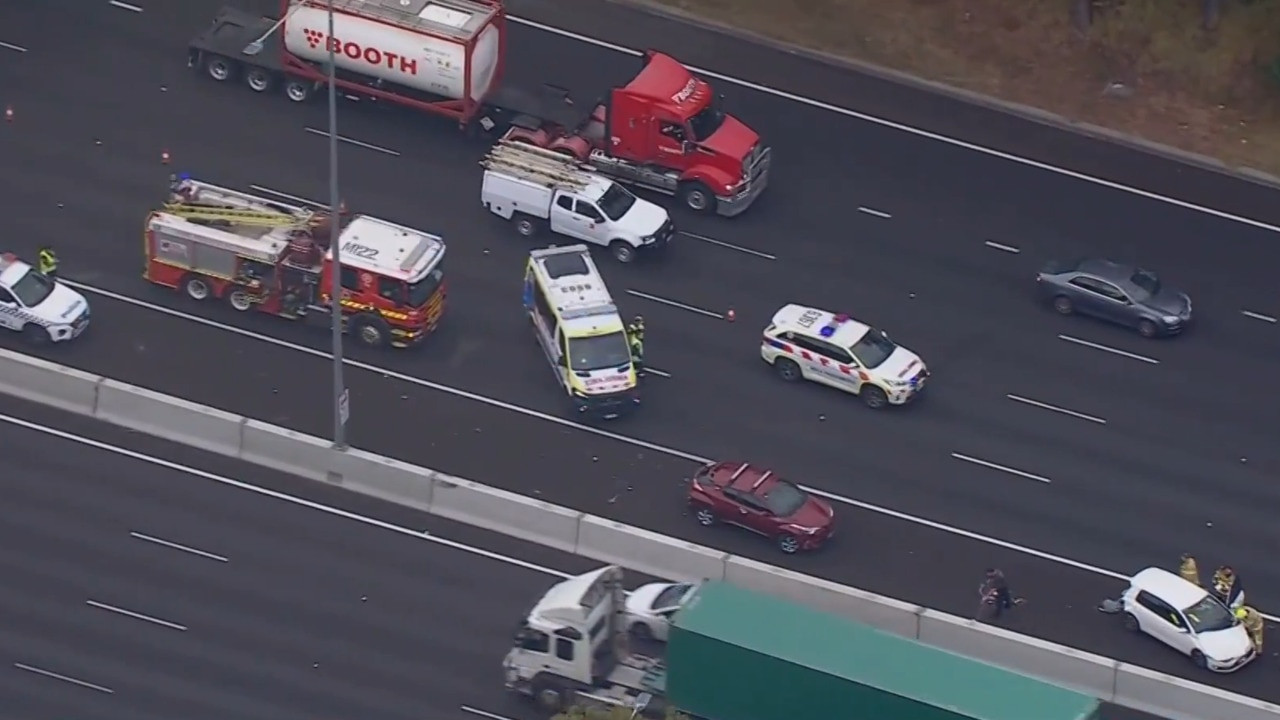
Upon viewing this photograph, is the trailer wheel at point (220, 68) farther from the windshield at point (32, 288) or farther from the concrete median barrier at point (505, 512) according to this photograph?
the concrete median barrier at point (505, 512)

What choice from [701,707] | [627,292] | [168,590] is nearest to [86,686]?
[168,590]

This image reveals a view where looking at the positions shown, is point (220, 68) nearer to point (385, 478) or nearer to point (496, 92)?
point (496, 92)

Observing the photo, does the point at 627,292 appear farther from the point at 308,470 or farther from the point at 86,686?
the point at 86,686

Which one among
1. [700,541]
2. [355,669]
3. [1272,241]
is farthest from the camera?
[1272,241]

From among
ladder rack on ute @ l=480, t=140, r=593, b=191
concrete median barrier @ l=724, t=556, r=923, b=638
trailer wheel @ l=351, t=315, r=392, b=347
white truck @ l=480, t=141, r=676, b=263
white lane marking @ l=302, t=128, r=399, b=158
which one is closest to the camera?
concrete median barrier @ l=724, t=556, r=923, b=638

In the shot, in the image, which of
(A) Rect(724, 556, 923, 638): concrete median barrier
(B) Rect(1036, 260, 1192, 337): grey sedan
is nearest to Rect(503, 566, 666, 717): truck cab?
(A) Rect(724, 556, 923, 638): concrete median barrier

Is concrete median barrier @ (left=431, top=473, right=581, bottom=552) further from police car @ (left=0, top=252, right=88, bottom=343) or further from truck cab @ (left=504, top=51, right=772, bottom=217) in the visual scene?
truck cab @ (left=504, top=51, right=772, bottom=217)
